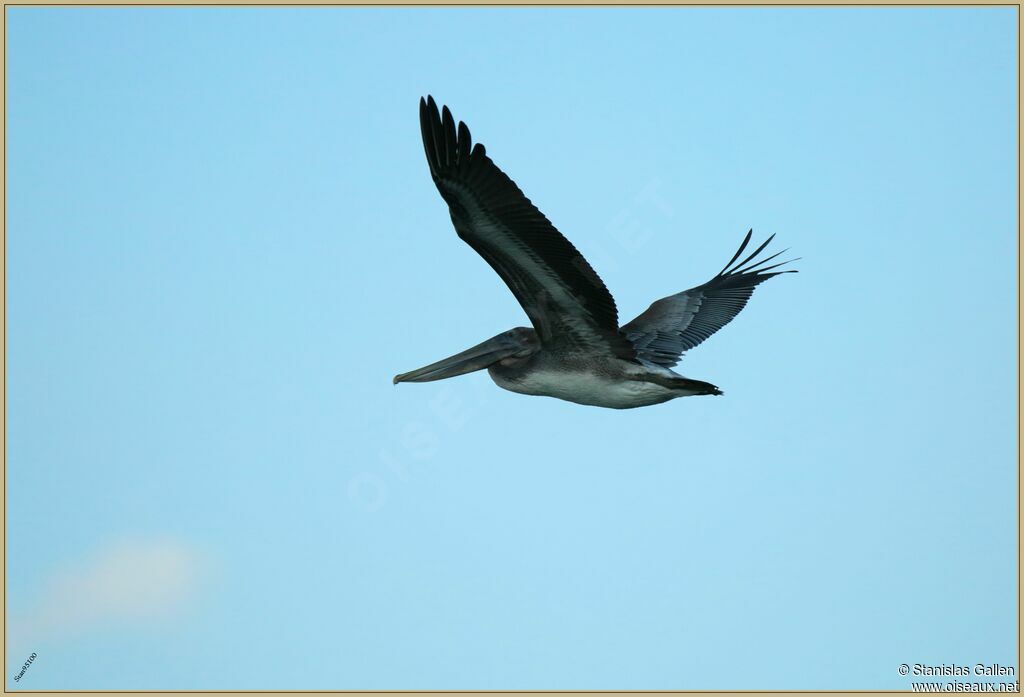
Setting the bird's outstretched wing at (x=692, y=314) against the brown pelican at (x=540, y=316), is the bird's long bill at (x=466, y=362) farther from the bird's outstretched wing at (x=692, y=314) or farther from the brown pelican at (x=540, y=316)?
the bird's outstretched wing at (x=692, y=314)

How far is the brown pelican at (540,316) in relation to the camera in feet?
29.4

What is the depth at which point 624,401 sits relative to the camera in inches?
431

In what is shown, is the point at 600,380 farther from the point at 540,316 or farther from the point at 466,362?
the point at 466,362

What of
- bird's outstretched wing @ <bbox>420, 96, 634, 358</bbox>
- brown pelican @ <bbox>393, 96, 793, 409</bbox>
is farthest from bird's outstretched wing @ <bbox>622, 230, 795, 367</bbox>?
bird's outstretched wing @ <bbox>420, 96, 634, 358</bbox>

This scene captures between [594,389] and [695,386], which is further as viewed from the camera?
[594,389]

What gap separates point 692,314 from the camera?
13656 millimetres

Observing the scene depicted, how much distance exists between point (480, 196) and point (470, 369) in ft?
8.19

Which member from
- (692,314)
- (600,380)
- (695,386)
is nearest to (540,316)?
(600,380)

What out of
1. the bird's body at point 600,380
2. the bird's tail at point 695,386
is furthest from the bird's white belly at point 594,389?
the bird's tail at point 695,386

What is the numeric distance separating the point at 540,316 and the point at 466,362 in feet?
3.47

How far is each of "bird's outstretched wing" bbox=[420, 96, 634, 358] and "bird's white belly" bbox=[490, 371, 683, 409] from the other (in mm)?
298

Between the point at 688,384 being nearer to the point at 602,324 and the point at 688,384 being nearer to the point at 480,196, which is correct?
the point at 602,324

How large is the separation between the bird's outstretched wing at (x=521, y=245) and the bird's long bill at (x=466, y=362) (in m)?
0.51

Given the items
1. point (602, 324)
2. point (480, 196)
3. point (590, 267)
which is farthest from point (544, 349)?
point (480, 196)
